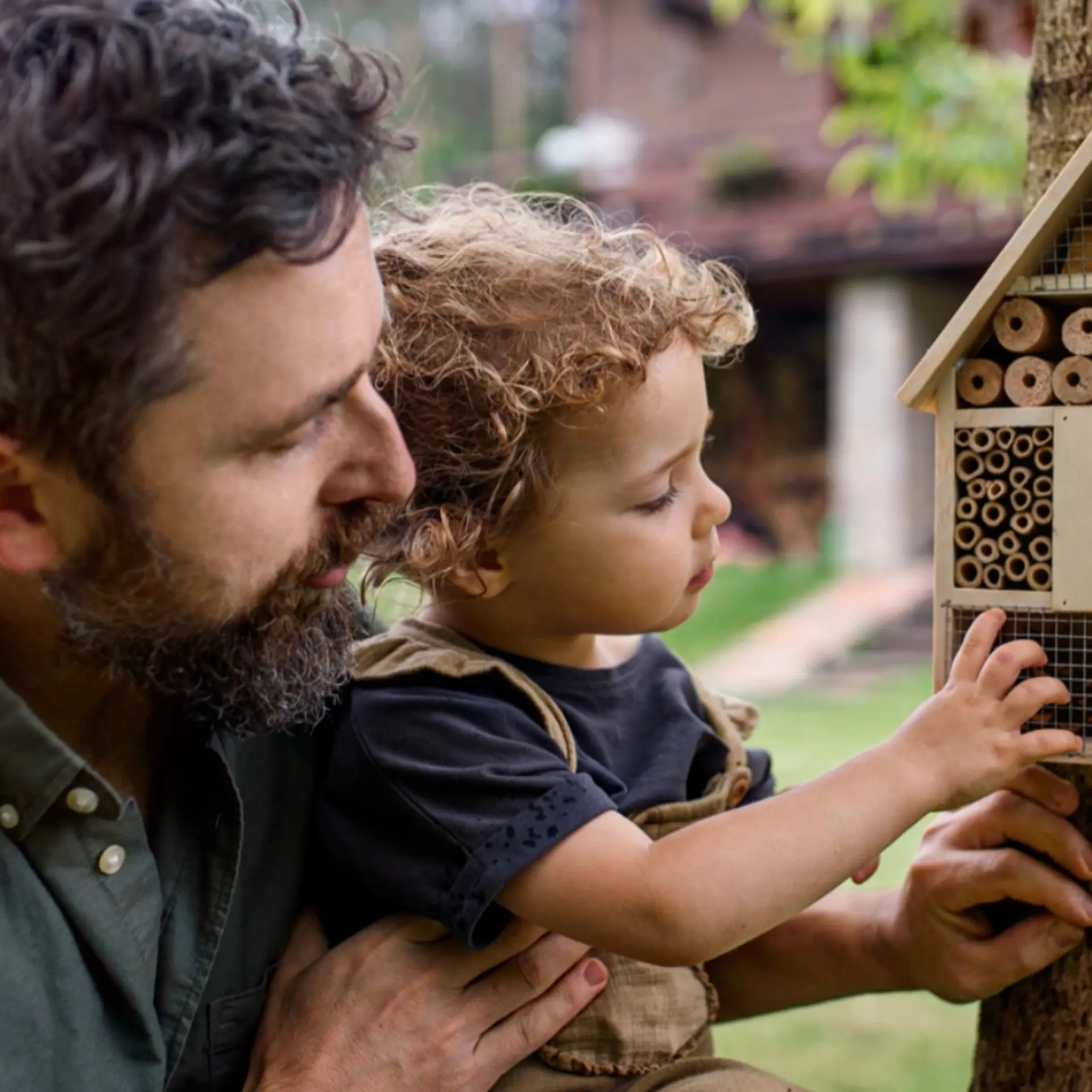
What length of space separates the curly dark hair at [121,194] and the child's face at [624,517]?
44 cm

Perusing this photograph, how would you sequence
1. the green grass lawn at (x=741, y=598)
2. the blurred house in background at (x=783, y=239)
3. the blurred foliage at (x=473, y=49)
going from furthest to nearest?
the blurred foliage at (x=473, y=49) → the blurred house in background at (x=783, y=239) → the green grass lawn at (x=741, y=598)

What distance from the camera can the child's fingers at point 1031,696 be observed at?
171 cm

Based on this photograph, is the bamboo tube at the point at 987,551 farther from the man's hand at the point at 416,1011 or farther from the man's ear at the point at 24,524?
the man's ear at the point at 24,524

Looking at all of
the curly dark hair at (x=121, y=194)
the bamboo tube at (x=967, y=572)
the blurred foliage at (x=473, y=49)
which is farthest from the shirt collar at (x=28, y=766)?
the blurred foliage at (x=473, y=49)

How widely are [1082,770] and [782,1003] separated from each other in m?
0.57

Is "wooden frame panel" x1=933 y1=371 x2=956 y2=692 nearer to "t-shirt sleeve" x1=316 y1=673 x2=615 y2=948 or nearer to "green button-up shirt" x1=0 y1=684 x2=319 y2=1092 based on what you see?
"t-shirt sleeve" x1=316 y1=673 x2=615 y2=948

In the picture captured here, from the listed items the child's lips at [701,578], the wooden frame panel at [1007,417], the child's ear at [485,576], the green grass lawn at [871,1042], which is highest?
the wooden frame panel at [1007,417]

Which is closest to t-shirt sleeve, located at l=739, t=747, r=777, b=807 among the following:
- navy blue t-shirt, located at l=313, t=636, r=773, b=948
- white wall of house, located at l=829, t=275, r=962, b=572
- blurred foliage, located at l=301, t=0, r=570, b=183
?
navy blue t-shirt, located at l=313, t=636, r=773, b=948

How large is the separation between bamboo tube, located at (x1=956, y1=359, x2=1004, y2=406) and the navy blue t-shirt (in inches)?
22.0

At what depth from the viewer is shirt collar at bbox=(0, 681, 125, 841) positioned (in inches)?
66.7

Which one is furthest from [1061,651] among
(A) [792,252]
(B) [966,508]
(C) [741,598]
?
(A) [792,252]

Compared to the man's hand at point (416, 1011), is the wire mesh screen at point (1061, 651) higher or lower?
higher

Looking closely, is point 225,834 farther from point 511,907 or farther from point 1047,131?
point 1047,131

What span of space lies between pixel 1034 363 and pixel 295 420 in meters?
0.82
